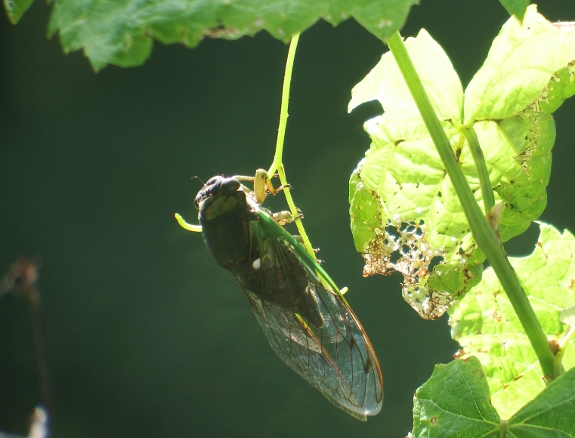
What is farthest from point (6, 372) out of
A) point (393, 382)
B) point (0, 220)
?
point (393, 382)

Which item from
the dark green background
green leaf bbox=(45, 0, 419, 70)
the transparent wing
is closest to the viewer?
green leaf bbox=(45, 0, 419, 70)

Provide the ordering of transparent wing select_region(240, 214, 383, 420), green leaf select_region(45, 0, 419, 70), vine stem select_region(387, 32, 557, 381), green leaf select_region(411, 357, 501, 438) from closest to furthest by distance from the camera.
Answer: green leaf select_region(45, 0, 419, 70), vine stem select_region(387, 32, 557, 381), green leaf select_region(411, 357, 501, 438), transparent wing select_region(240, 214, 383, 420)

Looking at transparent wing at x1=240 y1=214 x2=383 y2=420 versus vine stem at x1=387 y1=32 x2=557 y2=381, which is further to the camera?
transparent wing at x1=240 y1=214 x2=383 y2=420

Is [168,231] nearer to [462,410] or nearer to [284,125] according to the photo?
[284,125]

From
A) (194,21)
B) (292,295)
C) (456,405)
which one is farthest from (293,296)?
(194,21)

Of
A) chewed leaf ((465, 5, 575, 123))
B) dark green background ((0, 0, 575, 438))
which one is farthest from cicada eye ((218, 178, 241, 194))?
dark green background ((0, 0, 575, 438))

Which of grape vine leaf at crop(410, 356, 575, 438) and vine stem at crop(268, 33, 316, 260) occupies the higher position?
vine stem at crop(268, 33, 316, 260)

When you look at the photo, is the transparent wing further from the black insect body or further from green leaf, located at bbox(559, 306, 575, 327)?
green leaf, located at bbox(559, 306, 575, 327)
